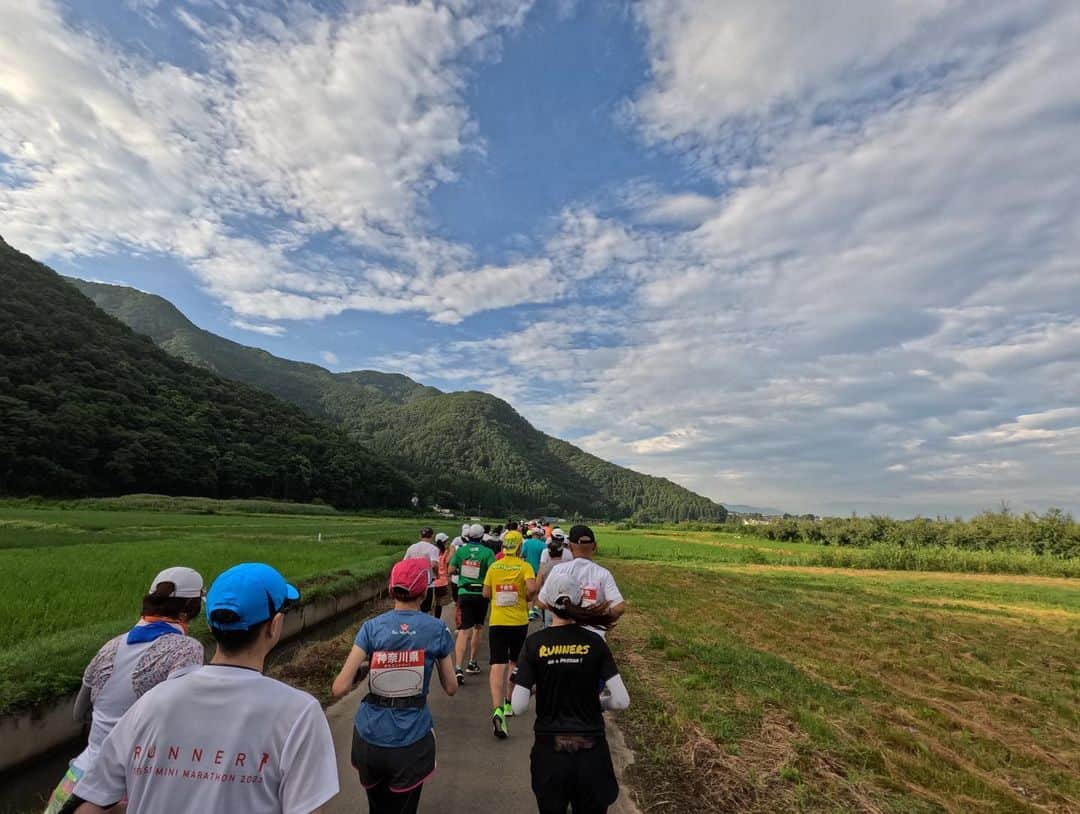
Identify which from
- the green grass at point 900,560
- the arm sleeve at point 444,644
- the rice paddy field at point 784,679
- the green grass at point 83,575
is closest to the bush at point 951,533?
the green grass at point 900,560

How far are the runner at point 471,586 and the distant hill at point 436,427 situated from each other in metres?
120

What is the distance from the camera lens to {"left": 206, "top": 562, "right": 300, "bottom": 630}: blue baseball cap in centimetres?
183

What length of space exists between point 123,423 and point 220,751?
68.0 m

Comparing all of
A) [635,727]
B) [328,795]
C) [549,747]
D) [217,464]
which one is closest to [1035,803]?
[635,727]

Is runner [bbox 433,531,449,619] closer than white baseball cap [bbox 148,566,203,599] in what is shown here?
No

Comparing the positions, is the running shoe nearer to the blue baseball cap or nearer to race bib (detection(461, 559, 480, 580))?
race bib (detection(461, 559, 480, 580))

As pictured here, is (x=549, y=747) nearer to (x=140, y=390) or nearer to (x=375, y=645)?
(x=375, y=645)

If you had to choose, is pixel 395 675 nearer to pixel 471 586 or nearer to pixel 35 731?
pixel 471 586

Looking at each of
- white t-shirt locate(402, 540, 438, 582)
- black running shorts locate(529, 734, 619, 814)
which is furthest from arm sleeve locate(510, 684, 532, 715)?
white t-shirt locate(402, 540, 438, 582)

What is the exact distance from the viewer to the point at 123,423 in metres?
55.1

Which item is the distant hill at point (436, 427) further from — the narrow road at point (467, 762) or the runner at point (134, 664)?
the runner at point (134, 664)

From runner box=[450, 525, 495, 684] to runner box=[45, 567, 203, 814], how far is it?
4990mm

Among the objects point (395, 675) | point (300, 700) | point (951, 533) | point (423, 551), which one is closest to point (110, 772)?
point (300, 700)

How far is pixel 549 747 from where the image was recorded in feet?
10.5
